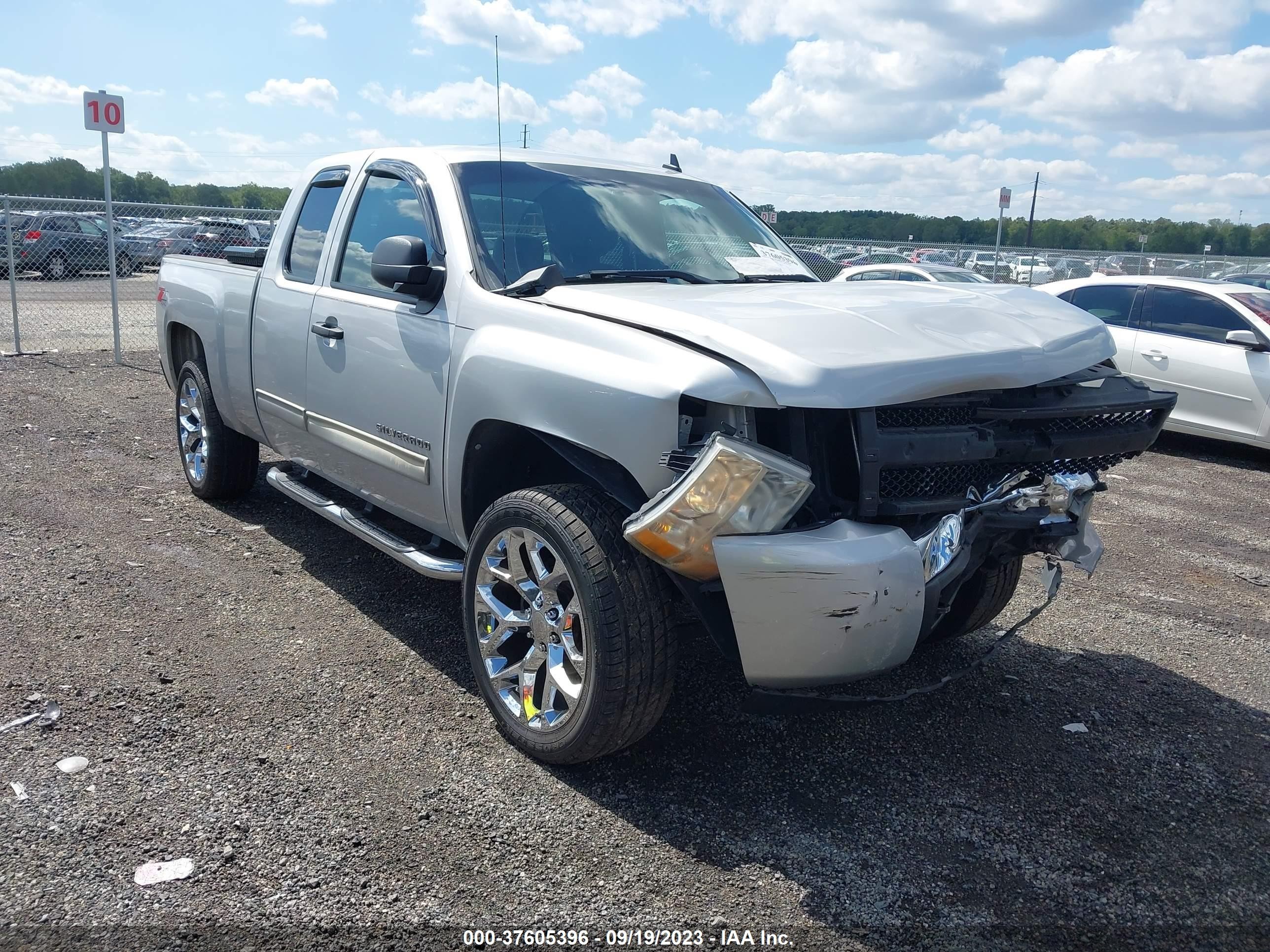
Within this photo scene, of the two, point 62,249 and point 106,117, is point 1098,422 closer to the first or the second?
point 106,117

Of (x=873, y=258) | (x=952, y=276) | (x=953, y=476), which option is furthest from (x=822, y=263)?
(x=953, y=476)

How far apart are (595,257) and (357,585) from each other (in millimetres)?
2035

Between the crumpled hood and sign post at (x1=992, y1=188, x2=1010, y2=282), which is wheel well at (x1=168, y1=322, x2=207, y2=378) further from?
sign post at (x1=992, y1=188, x2=1010, y2=282)

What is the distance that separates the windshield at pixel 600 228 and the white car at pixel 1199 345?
18.1 ft

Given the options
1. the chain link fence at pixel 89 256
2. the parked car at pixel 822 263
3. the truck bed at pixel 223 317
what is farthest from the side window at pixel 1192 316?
the chain link fence at pixel 89 256

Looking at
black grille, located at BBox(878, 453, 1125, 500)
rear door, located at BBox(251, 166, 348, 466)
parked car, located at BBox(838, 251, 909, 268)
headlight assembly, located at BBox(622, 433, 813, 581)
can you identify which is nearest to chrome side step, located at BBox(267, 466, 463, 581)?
rear door, located at BBox(251, 166, 348, 466)

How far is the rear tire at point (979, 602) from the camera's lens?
4.00 metres

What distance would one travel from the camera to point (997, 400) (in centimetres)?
310

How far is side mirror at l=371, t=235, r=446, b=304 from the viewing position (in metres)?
3.61

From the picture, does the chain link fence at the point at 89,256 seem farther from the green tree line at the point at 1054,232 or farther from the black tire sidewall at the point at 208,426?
the green tree line at the point at 1054,232

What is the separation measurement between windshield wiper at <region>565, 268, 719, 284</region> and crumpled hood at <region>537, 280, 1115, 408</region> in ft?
0.41

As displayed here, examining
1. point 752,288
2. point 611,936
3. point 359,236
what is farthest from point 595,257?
point 611,936

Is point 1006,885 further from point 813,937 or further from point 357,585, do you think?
point 357,585

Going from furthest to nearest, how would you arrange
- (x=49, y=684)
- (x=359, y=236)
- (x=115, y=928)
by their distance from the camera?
1. (x=359, y=236)
2. (x=49, y=684)
3. (x=115, y=928)
